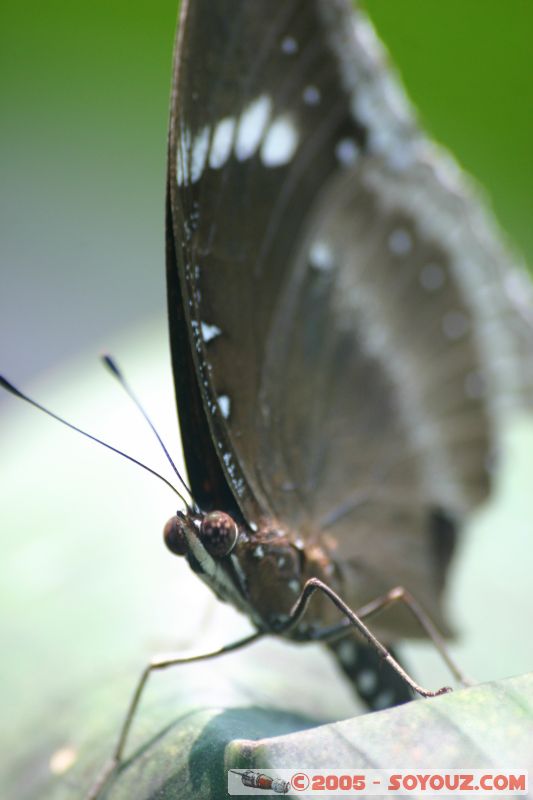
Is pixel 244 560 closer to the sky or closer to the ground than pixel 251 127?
closer to the ground

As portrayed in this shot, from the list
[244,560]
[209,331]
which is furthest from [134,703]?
[209,331]

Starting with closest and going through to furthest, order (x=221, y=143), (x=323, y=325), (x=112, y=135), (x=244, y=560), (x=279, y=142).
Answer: (x=244, y=560) → (x=221, y=143) → (x=279, y=142) → (x=323, y=325) → (x=112, y=135)

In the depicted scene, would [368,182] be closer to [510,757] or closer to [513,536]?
[513,536]

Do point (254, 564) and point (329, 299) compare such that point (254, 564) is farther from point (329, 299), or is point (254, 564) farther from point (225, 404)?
point (329, 299)

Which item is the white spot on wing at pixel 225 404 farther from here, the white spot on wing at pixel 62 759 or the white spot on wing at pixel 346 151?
the white spot on wing at pixel 346 151

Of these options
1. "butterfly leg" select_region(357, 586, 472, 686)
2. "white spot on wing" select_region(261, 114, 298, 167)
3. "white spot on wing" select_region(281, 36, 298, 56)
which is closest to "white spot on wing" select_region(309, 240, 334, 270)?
"white spot on wing" select_region(261, 114, 298, 167)

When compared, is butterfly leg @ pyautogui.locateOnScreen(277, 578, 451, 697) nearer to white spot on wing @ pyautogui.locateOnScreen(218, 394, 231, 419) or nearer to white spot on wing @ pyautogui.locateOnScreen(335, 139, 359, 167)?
white spot on wing @ pyautogui.locateOnScreen(218, 394, 231, 419)
